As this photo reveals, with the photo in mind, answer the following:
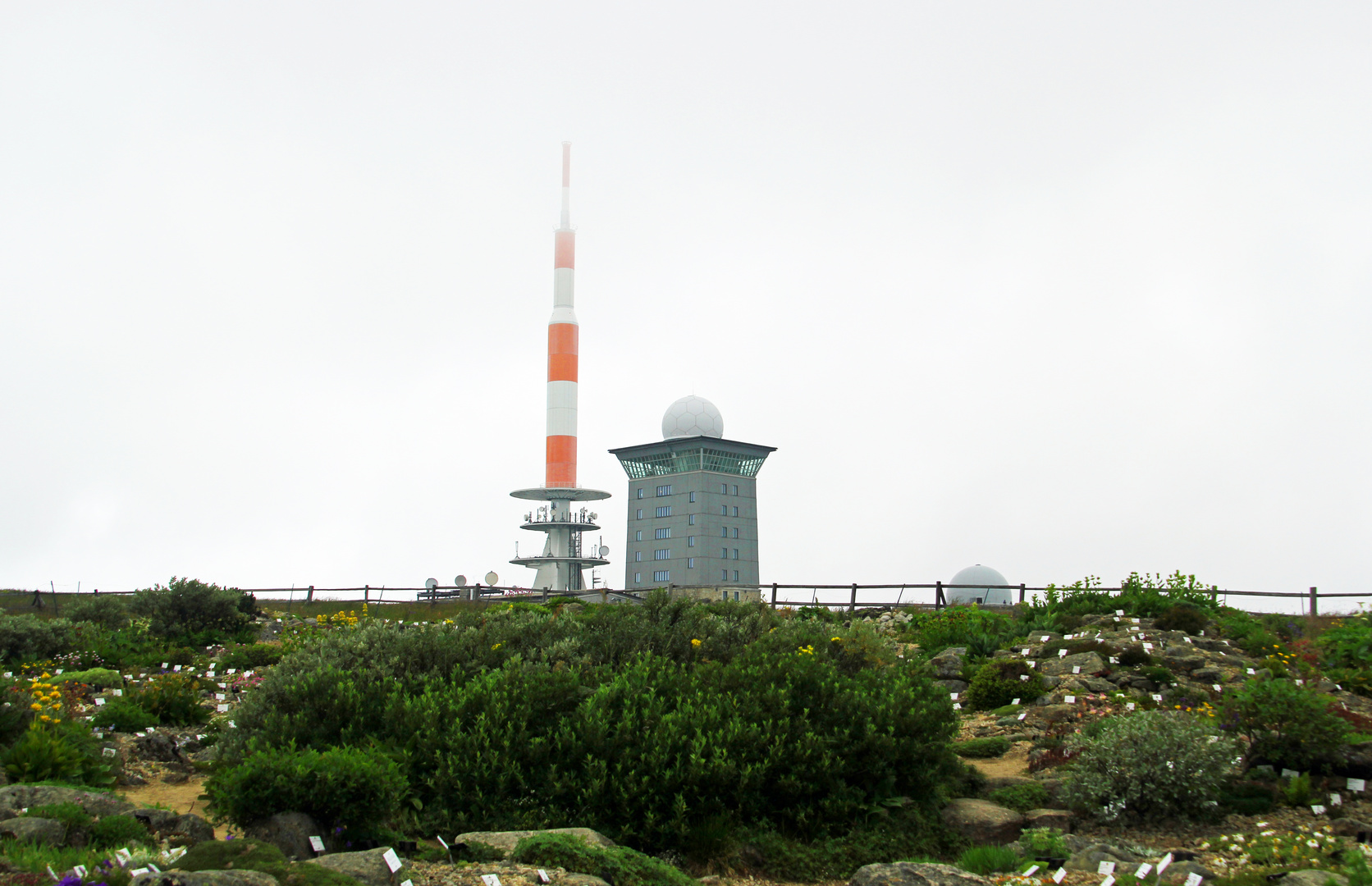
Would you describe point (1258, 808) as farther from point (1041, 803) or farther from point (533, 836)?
point (533, 836)

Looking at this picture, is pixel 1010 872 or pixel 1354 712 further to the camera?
pixel 1354 712

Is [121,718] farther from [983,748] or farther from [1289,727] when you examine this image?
[1289,727]

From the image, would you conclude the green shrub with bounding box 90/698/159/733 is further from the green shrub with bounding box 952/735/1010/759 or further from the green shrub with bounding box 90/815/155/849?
the green shrub with bounding box 952/735/1010/759

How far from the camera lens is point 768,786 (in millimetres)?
11109

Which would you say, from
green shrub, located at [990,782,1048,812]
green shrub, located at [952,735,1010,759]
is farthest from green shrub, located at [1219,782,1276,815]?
green shrub, located at [952,735,1010,759]

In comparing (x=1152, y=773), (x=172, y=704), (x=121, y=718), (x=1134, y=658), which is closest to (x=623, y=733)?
(x=1152, y=773)

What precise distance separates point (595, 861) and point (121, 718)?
10.0 m

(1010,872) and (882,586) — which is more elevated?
(882,586)

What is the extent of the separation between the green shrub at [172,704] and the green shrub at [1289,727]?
14.9 meters

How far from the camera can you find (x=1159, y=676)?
1747 centimetres

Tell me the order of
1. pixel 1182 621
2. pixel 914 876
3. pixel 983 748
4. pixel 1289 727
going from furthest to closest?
pixel 1182 621
pixel 983 748
pixel 1289 727
pixel 914 876

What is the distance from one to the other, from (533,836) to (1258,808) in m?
7.89

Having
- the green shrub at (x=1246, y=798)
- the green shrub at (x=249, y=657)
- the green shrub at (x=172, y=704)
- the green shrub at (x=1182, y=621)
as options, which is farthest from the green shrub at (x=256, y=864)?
the green shrub at (x=1182, y=621)

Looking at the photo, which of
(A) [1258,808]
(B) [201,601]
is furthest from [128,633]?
(A) [1258,808]
